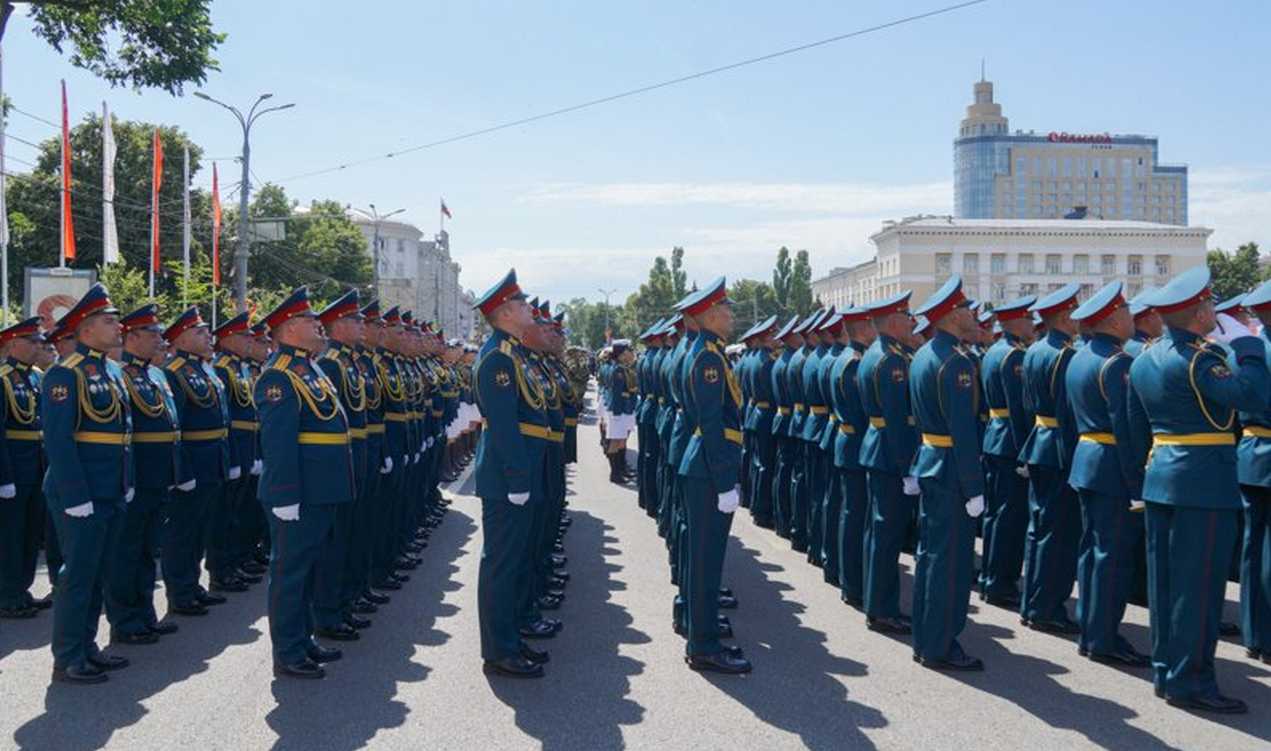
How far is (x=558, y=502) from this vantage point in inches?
310

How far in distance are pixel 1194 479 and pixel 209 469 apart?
6.39 metres

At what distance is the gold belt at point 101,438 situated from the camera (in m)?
6.36

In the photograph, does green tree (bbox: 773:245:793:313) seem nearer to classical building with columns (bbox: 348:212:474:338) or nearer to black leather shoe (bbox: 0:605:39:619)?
classical building with columns (bbox: 348:212:474:338)

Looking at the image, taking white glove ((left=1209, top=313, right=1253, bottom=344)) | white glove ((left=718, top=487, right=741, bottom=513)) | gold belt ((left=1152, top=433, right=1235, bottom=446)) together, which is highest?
white glove ((left=1209, top=313, right=1253, bottom=344))

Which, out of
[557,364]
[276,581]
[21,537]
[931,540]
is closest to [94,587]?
[276,581]

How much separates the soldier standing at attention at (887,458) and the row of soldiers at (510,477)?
214 cm

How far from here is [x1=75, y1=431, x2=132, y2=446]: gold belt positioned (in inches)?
250

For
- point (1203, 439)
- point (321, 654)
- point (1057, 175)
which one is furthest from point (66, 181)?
point (1057, 175)

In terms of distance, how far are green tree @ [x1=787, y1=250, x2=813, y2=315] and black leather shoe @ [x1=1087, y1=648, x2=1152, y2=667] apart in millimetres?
82640

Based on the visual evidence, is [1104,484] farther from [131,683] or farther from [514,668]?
[131,683]

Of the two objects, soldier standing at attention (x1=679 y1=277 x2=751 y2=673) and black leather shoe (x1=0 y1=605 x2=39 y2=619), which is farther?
black leather shoe (x1=0 y1=605 x2=39 y2=619)

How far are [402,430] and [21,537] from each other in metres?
2.82

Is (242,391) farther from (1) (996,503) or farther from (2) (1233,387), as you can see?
(2) (1233,387)

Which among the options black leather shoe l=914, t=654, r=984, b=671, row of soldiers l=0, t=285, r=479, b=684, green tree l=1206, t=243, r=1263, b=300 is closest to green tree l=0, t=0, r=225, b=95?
row of soldiers l=0, t=285, r=479, b=684
